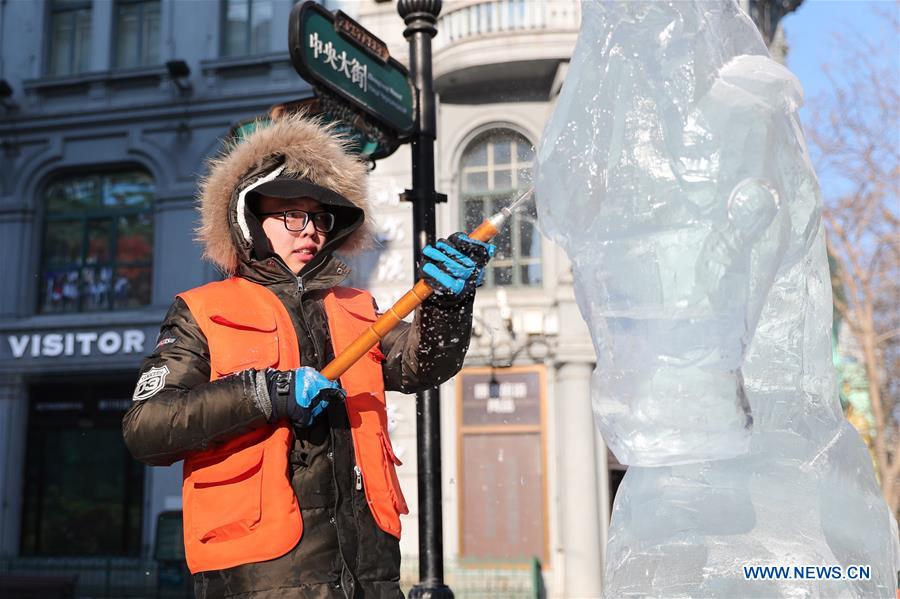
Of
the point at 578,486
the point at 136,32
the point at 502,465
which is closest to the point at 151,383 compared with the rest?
the point at 578,486

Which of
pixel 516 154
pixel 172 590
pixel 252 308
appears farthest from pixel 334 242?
pixel 516 154

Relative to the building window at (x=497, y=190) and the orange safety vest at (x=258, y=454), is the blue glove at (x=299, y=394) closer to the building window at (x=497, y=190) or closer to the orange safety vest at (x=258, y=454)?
the orange safety vest at (x=258, y=454)

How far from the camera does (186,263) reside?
516 inches

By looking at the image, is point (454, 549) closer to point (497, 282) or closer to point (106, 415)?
point (497, 282)

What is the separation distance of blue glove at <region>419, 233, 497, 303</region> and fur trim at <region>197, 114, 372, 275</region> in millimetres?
472

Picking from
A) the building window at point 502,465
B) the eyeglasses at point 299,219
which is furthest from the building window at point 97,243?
the eyeglasses at point 299,219

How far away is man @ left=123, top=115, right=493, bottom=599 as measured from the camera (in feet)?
6.84

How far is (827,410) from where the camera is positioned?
220 cm

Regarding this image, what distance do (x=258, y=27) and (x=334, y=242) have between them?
12.3 m

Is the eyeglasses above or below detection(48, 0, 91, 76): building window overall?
below

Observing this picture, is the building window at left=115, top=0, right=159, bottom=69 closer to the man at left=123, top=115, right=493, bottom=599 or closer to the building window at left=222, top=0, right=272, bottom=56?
the building window at left=222, top=0, right=272, bottom=56

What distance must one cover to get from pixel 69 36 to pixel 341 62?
482 inches

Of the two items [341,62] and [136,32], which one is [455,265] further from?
[136,32]

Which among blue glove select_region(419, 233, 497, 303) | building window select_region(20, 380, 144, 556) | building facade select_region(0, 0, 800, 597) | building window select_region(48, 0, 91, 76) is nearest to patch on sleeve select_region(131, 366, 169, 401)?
blue glove select_region(419, 233, 497, 303)
